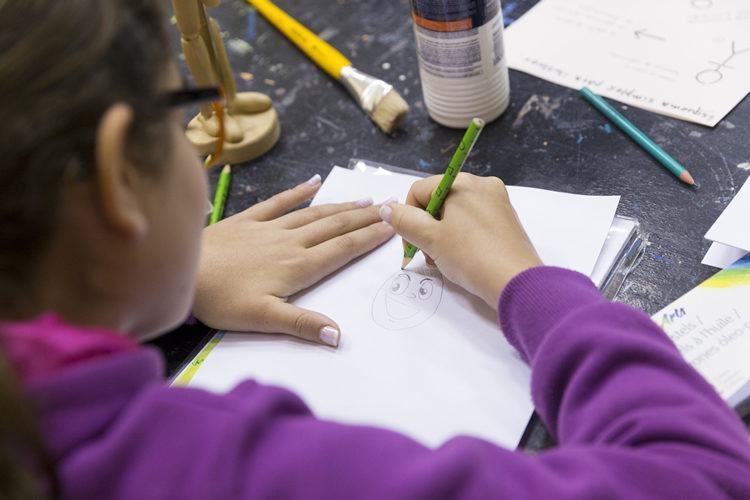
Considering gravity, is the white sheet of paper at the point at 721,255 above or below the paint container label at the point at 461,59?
below

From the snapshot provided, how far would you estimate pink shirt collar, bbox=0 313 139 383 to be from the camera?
1.20ft

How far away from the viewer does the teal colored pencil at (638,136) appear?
0.70m

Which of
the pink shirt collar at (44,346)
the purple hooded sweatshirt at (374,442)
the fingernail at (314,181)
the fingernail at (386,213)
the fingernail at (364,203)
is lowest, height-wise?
the fingernail at (364,203)

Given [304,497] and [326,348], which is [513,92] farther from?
[304,497]

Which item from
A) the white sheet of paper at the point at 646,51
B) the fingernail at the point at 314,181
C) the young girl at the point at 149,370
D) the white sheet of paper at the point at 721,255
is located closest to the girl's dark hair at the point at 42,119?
the young girl at the point at 149,370

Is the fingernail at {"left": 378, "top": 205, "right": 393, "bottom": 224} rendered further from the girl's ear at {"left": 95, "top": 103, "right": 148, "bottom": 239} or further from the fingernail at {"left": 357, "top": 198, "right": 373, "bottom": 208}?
the girl's ear at {"left": 95, "top": 103, "right": 148, "bottom": 239}

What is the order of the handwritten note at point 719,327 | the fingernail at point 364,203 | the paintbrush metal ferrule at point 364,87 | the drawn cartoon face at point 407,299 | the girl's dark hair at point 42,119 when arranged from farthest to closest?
the paintbrush metal ferrule at point 364,87
the fingernail at point 364,203
the drawn cartoon face at point 407,299
the handwritten note at point 719,327
the girl's dark hair at point 42,119

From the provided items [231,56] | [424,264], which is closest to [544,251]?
[424,264]

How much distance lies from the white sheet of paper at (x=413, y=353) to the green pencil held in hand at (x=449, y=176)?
0.06ft

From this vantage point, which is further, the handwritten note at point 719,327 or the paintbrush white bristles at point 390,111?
the paintbrush white bristles at point 390,111

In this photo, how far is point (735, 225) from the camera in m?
0.62

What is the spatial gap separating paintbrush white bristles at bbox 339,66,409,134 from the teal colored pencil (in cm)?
21

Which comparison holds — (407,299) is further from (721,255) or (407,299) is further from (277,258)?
(721,255)

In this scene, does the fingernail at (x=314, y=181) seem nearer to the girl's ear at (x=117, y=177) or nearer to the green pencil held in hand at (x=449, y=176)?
the green pencil held in hand at (x=449, y=176)
